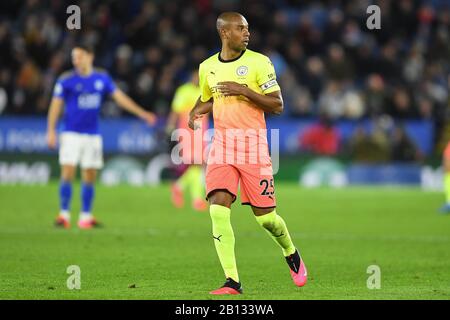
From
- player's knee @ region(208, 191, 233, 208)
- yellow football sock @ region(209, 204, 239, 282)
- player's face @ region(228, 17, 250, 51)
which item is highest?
player's face @ region(228, 17, 250, 51)

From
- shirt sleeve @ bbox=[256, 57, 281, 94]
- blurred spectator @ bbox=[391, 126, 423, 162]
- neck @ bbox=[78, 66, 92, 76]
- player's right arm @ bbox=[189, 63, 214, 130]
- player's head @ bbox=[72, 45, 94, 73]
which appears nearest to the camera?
shirt sleeve @ bbox=[256, 57, 281, 94]

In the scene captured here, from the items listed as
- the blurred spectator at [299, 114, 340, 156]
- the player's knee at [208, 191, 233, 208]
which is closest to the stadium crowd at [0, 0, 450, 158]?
the blurred spectator at [299, 114, 340, 156]

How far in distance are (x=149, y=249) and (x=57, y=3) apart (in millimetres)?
17374

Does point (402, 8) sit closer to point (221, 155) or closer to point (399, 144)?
point (399, 144)

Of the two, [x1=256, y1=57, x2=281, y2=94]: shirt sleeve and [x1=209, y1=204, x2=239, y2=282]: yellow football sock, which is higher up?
[x1=256, y1=57, x2=281, y2=94]: shirt sleeve

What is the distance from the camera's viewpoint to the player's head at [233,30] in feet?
30.5

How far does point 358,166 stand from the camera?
86.2 ft

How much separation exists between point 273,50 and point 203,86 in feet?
63.5

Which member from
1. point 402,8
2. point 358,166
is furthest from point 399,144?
point 402,8

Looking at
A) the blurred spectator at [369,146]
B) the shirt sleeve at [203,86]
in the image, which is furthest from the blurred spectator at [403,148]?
the shirt sleeve at [203,86]

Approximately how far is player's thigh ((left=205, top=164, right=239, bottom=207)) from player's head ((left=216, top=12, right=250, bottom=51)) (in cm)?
108

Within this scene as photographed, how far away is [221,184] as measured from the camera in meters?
9.31

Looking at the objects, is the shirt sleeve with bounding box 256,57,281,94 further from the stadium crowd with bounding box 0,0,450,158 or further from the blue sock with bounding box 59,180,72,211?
the stadium crowd with bounding box 0,0,450,158

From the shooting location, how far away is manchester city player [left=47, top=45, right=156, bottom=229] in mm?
15703
